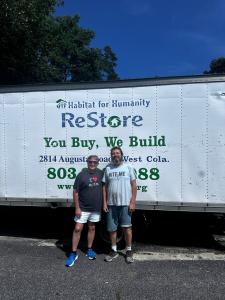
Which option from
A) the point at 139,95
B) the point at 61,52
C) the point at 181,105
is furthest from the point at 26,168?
the point at 61,52

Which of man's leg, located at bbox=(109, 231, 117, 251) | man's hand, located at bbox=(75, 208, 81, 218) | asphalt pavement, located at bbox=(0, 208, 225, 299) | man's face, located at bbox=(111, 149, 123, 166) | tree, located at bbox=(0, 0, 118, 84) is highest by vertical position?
tree, located at bbox=(0, 0, 118, 84)

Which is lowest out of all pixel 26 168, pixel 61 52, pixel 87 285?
pixel 87 285

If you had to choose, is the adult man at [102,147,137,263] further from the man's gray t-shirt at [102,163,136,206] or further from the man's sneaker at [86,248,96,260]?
the man's sneaker at [86,248,96,260]

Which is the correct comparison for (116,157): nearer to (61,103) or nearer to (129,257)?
(61,103)

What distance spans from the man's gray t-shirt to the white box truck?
11.7 inches

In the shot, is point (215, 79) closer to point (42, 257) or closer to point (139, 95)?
point (139, 95)

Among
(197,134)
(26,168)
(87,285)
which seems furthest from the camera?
(26,168)

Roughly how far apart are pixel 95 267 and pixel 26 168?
2127 millimetres

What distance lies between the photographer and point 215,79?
651 centimetres

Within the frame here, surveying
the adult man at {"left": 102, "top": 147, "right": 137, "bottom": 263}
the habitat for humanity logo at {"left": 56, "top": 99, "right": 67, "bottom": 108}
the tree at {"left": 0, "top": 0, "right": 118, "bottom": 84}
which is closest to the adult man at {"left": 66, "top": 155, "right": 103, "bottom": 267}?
the adult man at {"left": 102, "top": 147, "right": 137, "bottom": 263}

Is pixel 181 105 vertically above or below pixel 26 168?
above

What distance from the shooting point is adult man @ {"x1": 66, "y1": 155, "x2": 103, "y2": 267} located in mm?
6602

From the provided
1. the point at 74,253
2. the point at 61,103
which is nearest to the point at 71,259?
the point at 74,253

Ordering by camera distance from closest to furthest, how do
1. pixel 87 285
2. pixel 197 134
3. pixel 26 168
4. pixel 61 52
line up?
pixel 87 285 → pixel 197 134 → pixel 26 168 → pixel 61 52
